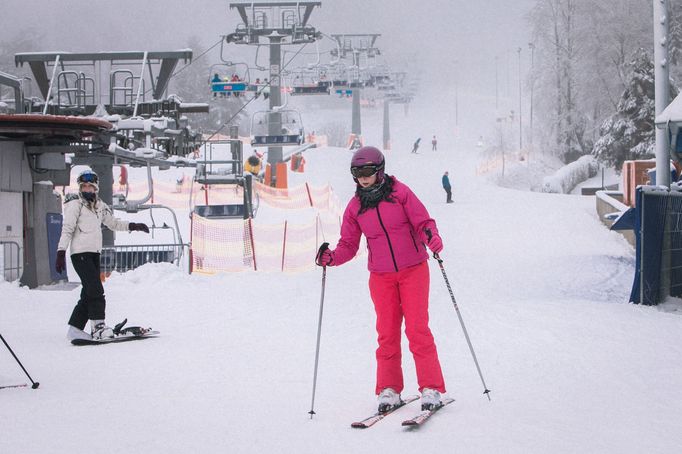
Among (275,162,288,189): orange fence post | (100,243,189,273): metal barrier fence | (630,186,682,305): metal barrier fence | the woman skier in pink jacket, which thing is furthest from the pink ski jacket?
(275,162,288,189): orange fence post

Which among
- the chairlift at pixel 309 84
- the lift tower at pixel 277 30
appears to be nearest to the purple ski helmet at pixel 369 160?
the lift tower at pixel 277 30

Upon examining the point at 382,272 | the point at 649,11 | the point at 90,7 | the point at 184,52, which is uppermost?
the point at 90,7

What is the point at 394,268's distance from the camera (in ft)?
18.5

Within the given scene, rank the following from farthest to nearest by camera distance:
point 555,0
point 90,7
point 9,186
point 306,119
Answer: point 306,119, point 90,7, point 555,0, point 9,186

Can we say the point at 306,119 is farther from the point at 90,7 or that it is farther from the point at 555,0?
the point at 555,0

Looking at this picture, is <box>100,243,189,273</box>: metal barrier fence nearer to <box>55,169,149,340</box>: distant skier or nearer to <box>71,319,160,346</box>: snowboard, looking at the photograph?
<box>71,319,160,346</box>: snowboard

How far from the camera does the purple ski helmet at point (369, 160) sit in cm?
561

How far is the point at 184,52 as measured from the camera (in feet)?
67.4

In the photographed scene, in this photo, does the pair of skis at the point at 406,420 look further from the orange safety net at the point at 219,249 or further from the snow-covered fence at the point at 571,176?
the snow-covered fence at the point at 571,176

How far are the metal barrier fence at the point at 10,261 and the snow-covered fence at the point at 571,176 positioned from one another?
1504 inches

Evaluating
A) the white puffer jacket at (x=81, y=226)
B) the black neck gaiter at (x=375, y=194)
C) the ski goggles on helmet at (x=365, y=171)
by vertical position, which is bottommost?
the white puffer jacket at (x=81, y=226)

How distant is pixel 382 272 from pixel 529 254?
17.0 metres

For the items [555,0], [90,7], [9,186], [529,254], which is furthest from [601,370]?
[90,7]

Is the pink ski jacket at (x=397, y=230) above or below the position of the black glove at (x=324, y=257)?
above
